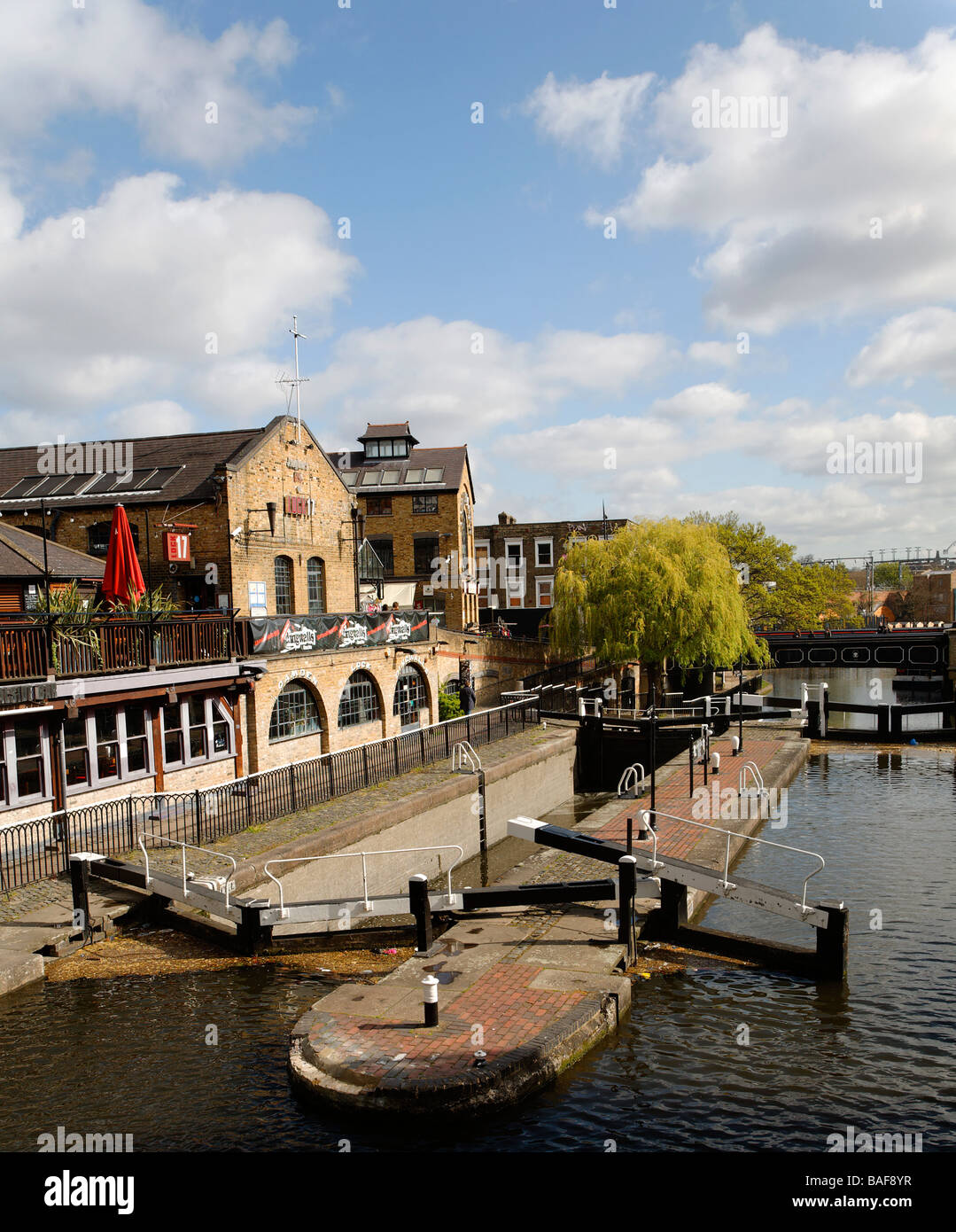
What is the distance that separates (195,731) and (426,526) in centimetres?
2560

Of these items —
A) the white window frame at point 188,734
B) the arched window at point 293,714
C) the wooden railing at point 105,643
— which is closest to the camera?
the wooden railing at point 105,643

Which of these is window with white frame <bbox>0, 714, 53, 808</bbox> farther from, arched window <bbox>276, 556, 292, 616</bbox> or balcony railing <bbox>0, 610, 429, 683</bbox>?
arched window <bbox>276, 556, 292, 616</bbox>

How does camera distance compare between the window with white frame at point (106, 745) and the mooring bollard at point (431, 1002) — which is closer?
the mooring bollard at point (431, 1002)

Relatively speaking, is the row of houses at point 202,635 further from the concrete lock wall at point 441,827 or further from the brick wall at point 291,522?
the concrete lock wall at point 441,827

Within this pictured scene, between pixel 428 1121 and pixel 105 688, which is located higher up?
pixel 105 688

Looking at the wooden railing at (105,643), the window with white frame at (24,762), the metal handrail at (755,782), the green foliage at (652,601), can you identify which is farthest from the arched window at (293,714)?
the green foliage at (652,601)

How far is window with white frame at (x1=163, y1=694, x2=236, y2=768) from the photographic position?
17.6 metres

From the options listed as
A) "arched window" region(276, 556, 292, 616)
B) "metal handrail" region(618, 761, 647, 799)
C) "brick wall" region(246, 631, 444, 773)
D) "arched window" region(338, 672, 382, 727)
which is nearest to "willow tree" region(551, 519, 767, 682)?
"brick wall" region(246, 631, 444, 773)

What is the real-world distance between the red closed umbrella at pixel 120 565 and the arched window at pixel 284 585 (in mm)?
7841

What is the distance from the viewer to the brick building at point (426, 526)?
4219cm

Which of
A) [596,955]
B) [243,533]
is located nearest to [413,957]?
[596,955]

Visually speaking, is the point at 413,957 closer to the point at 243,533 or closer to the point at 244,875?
the point at 244,875
